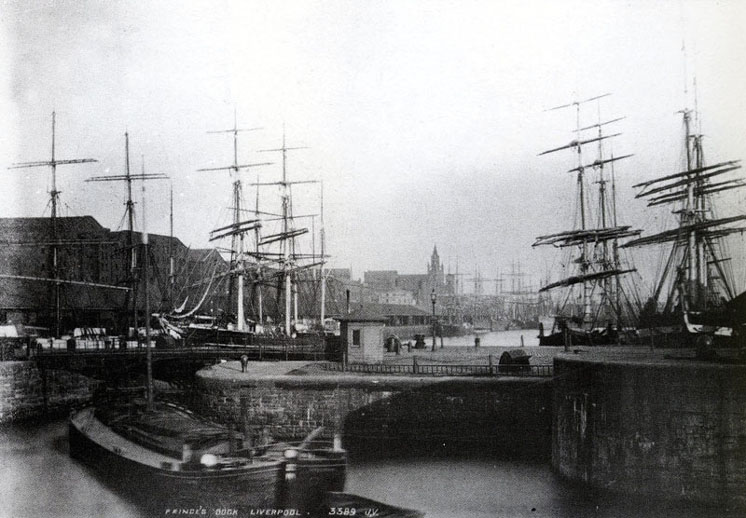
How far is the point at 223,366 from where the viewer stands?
3056 centimetres

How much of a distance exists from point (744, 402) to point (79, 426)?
22.6 meters

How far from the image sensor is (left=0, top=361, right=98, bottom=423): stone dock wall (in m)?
31.5

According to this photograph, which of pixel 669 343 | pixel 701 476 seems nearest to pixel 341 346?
pixel 669 343

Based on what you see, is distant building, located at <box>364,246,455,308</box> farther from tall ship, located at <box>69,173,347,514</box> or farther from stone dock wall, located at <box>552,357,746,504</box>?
stone dock wall, located at <box>552,357,746,504</box>

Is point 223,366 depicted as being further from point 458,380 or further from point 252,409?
point 458,380

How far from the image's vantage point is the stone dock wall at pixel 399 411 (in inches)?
938

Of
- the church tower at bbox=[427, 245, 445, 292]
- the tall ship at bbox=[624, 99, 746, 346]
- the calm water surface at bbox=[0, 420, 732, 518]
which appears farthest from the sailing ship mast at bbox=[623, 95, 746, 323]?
the church tower at bbox=[427, 245, 445, 292]

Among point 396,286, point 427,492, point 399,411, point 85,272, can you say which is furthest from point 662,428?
point 396,286

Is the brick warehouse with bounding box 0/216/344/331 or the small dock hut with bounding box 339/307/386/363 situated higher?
the brick warehouse with bounding box 0/216/344/331

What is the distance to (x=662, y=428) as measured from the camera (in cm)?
1644

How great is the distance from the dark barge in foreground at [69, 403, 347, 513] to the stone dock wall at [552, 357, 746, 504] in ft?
24.5

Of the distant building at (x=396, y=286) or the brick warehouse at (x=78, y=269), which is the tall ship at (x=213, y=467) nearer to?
the brick warehouse at (x=78, y=269)

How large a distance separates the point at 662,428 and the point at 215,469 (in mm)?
12107

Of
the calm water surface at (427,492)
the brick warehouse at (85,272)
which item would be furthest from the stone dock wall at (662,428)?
the brick warehouse at (85,272)
